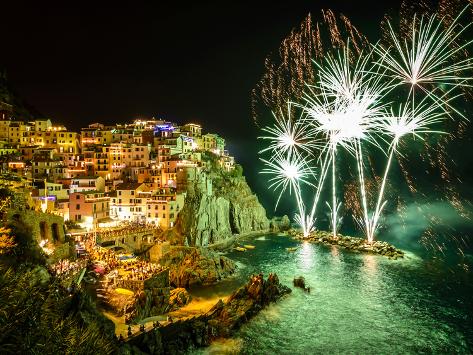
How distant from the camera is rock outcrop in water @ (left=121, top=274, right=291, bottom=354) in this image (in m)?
20.1

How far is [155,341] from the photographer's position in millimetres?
20297

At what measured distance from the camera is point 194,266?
35.5 metres

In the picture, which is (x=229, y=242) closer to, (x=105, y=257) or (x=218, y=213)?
(x=218, y=213)

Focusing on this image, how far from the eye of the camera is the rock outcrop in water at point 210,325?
66.0 feet

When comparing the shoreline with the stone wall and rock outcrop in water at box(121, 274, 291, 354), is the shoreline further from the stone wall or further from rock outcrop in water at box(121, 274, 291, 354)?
the stone wall

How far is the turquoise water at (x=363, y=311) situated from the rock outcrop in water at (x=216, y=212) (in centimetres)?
906

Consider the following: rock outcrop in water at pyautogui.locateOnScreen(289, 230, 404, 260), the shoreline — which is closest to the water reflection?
rock outcrop in water at pyautogui.locateOnScreen(289, 230, 404, 260)

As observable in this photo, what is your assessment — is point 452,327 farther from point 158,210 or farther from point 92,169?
point 92,169

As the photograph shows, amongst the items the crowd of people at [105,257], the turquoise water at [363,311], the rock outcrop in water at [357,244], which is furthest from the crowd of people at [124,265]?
the rock outcrop in water at [357,244]

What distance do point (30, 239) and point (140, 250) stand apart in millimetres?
18842

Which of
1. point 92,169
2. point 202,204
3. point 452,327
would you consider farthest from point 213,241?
point 452,327

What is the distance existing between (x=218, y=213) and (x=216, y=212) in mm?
584

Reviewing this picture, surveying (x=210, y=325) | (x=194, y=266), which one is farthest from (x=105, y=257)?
(x=210, y=325)

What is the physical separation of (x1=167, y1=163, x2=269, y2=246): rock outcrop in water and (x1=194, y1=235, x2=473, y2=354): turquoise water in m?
9.06
